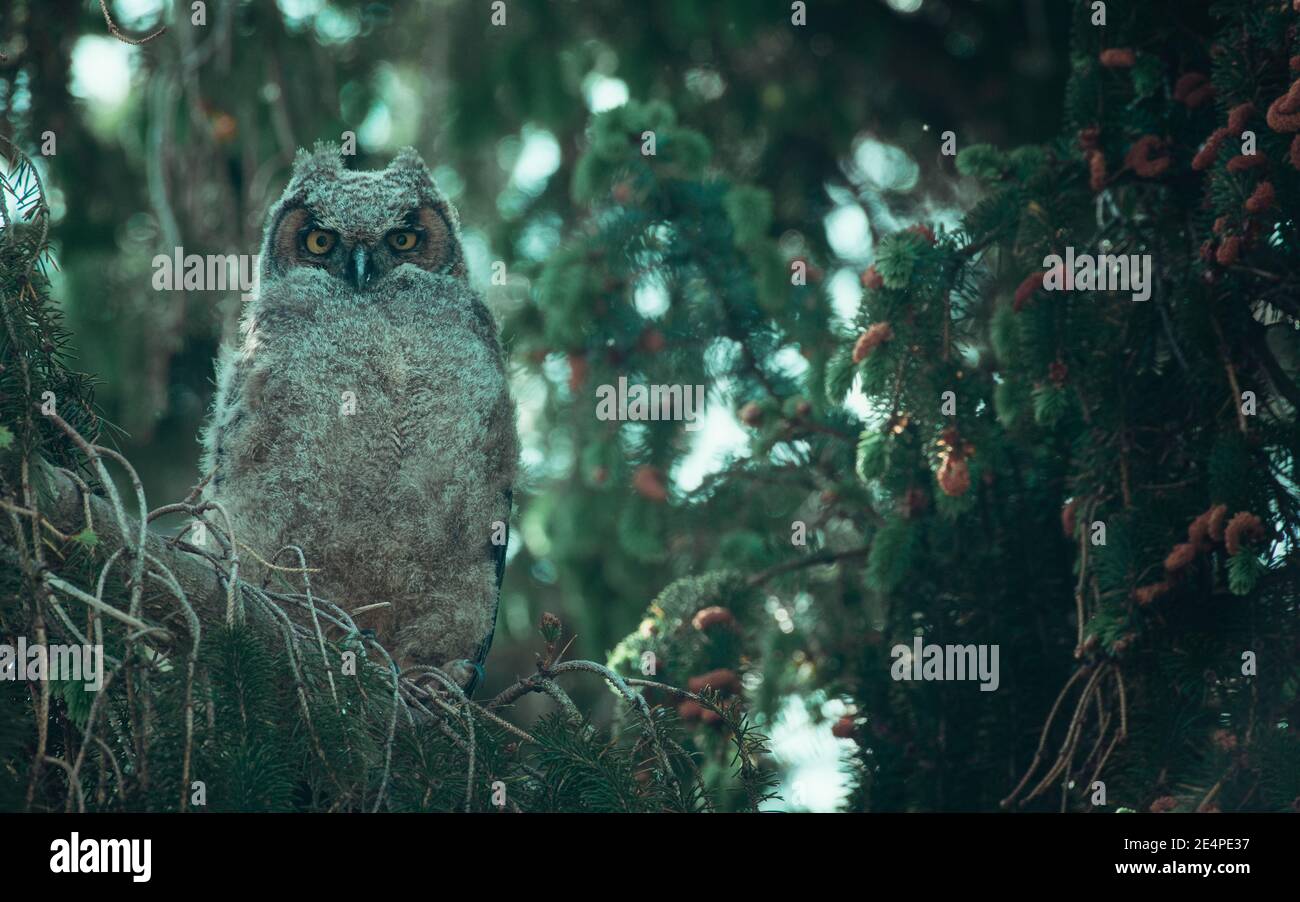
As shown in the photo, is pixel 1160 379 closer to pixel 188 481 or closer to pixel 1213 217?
pixel 1213 217

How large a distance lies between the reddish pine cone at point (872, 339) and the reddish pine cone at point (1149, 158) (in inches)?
30.4

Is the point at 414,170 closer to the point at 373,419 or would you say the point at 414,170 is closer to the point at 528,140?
the point at 373,419

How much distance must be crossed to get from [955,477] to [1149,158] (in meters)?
0.99

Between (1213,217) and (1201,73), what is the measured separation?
51 cm

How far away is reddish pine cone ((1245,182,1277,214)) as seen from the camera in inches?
114

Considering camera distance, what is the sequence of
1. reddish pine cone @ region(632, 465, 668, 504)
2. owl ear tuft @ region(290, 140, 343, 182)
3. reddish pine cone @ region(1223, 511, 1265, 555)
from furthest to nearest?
reddish pine cone @ region(632, 465, 668, 504) < owl ear tuft @ region(290, 140, 343, 182) < reddish pine cone @ region(1223, 511, 1265, 555)

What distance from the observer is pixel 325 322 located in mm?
3549

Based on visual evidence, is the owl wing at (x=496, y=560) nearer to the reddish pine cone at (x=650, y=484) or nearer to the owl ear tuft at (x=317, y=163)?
the reddish pine cone at (x=650, y=484)

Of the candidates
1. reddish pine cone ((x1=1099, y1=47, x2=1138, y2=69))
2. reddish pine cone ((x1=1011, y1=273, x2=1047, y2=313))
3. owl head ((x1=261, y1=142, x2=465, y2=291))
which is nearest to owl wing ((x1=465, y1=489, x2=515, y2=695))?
owl head ((x1=261, y1=142, x2=465, y2=291))

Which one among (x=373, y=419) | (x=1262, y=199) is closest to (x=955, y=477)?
(x=1262, y=199)

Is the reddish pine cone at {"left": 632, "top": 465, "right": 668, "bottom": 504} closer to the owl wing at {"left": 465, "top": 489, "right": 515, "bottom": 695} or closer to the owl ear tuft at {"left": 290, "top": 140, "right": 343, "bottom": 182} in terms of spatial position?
the owl wing at {"left": 465, "top": 489, "right": 515, "bottom": 695}

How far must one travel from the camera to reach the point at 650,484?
4438mm

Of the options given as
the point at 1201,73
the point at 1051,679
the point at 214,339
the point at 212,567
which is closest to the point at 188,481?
the point at 214,339

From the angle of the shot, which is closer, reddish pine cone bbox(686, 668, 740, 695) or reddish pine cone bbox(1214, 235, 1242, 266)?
reddish pine cone bbox(1214, 235, 1242, 266)
